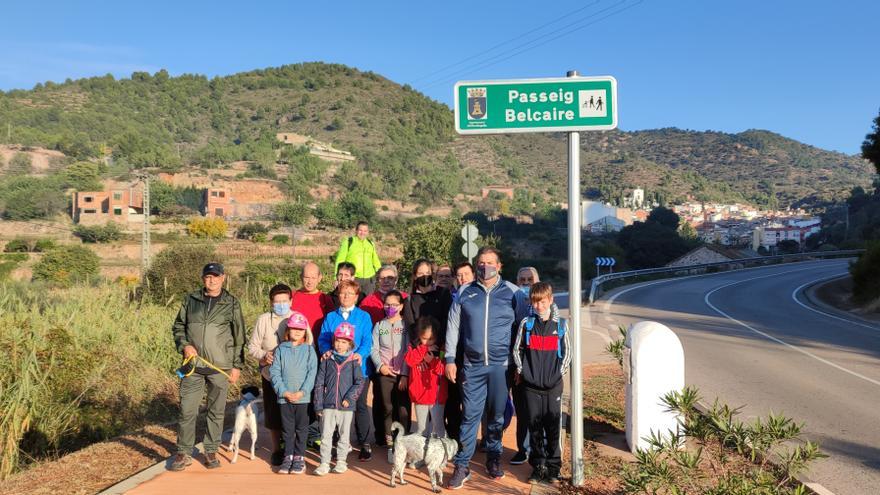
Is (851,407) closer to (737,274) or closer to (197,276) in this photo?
(197,276)

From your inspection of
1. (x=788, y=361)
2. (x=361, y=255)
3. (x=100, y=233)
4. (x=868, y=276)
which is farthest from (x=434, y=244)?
(x=100, y=233)

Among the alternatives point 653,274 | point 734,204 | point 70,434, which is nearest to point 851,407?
point 70,434

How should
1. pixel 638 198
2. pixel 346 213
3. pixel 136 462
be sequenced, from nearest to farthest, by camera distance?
pixel 136 462
pixel 346 213
pixel 638 198

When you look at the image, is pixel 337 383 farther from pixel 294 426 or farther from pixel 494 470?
pixel 494 470

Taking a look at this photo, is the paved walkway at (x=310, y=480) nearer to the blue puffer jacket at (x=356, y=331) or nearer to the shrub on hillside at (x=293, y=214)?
the blue puffer jacket at (x=356, y=331)

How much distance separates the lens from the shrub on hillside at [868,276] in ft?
81.5

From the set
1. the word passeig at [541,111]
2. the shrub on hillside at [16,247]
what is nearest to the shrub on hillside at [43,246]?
the shrub on hillside at [16,247]

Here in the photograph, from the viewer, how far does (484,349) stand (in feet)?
17.8

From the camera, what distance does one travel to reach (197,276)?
1125 inches

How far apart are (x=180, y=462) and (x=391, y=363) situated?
1855 millimetres

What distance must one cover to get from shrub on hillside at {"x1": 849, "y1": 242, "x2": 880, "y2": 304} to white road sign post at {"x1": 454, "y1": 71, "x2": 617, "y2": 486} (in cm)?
2343

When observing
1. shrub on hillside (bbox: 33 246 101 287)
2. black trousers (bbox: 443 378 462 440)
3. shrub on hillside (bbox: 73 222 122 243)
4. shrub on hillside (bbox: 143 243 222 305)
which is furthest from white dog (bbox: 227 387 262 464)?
shrub on hillside (bbox: 73 222 122 243)

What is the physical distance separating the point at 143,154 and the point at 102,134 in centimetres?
2568

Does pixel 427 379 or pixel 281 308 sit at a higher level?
pixel 281 308
